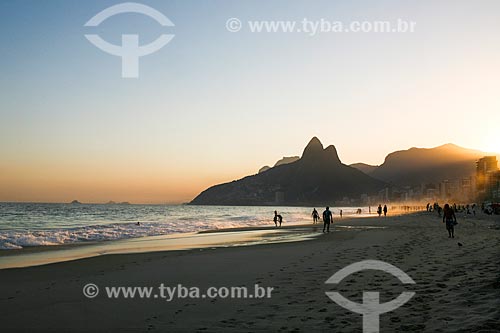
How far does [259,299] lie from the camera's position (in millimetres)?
9609

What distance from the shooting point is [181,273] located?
13508 mm

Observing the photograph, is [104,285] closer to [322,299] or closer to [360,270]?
[322,299]

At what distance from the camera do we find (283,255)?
18.0 meters

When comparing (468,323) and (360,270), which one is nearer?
(468,323)

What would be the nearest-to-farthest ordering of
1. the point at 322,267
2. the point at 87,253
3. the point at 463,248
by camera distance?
the point at 322,267, the point at 463,248, the point at 87,253

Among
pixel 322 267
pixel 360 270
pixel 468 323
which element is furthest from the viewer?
pixel 322 267

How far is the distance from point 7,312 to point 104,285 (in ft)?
9.79

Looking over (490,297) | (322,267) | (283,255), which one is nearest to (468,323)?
(490,297)

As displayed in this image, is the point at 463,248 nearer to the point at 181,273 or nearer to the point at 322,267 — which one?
the point at 322,267

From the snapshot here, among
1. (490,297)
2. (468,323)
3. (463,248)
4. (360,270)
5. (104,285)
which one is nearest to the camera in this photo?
(468,323)

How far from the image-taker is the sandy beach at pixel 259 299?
746cm

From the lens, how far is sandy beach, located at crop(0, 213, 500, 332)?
7457mm

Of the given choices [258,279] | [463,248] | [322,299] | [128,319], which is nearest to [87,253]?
[258,279]

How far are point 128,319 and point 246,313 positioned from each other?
7.71 ft
